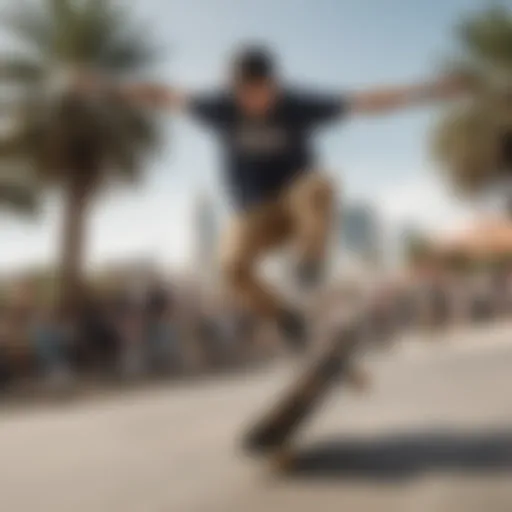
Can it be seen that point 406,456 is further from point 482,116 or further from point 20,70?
point 20,70

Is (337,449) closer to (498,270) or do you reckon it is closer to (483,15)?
(498,270)

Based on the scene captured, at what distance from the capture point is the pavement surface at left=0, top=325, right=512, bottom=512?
2.81 m

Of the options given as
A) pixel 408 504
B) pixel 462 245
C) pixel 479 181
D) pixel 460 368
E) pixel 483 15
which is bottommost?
pixel 408 504

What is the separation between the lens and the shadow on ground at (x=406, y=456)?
3070 mm

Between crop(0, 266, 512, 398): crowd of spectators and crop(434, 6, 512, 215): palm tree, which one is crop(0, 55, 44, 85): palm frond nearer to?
crop(0, 266, 512, 398): crowd of spectators

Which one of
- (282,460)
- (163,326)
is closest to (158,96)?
(282,460)

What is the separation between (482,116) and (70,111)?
1.92 m

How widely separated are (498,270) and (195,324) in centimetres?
186

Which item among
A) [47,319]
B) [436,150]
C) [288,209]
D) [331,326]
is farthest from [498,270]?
[47,319]

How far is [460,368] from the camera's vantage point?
4367 mm

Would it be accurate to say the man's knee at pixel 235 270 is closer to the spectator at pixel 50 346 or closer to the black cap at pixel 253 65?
the black cap at pixel 253 65

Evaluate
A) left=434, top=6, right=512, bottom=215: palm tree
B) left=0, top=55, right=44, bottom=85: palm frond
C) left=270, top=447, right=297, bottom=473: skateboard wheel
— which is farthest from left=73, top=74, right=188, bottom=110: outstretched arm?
left=270, top=447, right=297, bottom=473: skateboard wheel

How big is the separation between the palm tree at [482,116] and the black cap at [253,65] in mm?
866

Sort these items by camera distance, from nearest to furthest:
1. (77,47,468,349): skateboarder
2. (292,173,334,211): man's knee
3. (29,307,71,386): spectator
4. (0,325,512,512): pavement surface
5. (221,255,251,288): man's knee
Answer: (0,325,512,512): pavement surface
(292,173,334,211): man's knee
(77,47,468,349): skateboarder
(221,255,251,288): man's knee
(29,307,71,386): spectator
